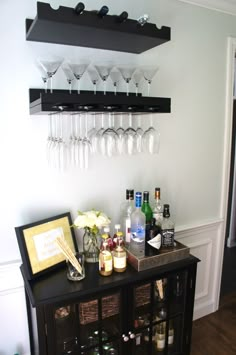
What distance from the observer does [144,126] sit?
184cm

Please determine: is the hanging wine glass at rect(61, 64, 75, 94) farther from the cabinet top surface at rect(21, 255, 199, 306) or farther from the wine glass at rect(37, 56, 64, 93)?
Answer: the cabinet top surface at rect(21, 255, 199, 306)

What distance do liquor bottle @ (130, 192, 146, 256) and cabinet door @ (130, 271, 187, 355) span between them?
191 mm

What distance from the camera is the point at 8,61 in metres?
1.44

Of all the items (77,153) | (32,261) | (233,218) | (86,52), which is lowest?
(233,218)

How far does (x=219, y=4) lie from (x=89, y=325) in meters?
2.17

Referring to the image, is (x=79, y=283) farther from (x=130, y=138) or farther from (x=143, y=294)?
(x=130, y=138)

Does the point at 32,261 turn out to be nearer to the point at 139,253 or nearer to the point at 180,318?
the point at 139,253

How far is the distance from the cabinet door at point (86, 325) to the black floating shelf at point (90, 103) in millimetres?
910

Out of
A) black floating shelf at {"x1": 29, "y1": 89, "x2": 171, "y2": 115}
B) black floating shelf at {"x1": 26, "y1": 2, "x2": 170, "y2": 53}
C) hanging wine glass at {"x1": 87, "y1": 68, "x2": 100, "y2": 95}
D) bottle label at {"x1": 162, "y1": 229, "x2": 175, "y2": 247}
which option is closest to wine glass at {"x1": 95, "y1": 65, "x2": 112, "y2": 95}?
hanging wine glass at {"x1": 87, "y1": 68, "x2": 100, "y2": 95}

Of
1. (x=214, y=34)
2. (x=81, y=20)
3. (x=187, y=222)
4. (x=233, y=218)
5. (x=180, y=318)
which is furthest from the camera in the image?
(x=233, y=218)

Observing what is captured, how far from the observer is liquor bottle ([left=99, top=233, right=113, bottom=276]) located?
4.90 feet

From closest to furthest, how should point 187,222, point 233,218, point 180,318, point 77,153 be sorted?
1. point 77,153
2. point 180,318
3. point 187,222
4. point 233,218

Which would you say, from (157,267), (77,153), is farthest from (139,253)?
(77,153)

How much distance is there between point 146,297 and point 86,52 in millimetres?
1416
